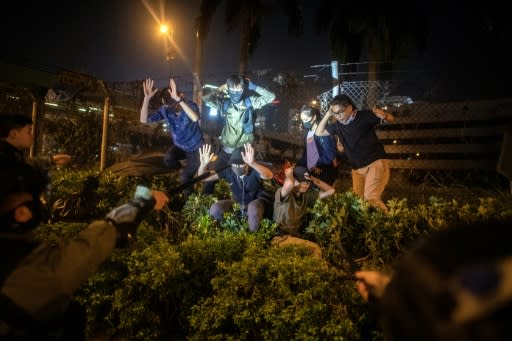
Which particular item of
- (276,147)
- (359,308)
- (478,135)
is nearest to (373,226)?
(359,308)

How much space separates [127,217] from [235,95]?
4.12 metres

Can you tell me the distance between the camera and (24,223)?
5.09 feet

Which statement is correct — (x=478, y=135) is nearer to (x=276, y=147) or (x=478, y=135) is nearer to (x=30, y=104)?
(x=276, y=147)

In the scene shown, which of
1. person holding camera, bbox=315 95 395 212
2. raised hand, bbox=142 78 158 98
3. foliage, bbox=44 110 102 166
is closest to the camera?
person holding camera, bbox=315 95 395 212

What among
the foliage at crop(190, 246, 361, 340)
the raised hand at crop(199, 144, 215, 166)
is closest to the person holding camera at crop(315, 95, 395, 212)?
the raised hand at crop(199, 144, 215, 166)

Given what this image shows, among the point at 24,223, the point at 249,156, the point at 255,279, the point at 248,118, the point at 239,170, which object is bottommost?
the point at 255,279

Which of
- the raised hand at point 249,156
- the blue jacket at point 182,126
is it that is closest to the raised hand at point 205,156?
the blue jacket at point 182,126

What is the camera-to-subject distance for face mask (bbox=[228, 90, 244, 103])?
18.0 feet

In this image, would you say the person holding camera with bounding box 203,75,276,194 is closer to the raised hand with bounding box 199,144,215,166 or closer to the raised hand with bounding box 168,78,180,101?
the raised hand with bounding box 199,144,215,166

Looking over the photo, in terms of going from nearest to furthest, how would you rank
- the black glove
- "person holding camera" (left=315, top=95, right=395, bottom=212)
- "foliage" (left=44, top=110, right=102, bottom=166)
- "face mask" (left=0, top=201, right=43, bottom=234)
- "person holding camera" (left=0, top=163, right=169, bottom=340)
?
"person holding camera" (left=0, top=163, right=169, bottom=340) < "face mask" (left=0, top=201, right=43, bottom=234) < the black glove < "person holding camera" (left=315, top=95, right=395, bottom=212) < "foliage" (left=44, top=110, right=102, bottom=166)

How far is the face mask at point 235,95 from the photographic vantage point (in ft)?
18.0

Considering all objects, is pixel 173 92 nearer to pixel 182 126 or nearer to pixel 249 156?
pixel 182 126

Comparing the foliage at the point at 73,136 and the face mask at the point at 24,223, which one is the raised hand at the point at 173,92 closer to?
the face mask at the point at 24,223

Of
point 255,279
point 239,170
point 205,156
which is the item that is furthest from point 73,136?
point 255,279
